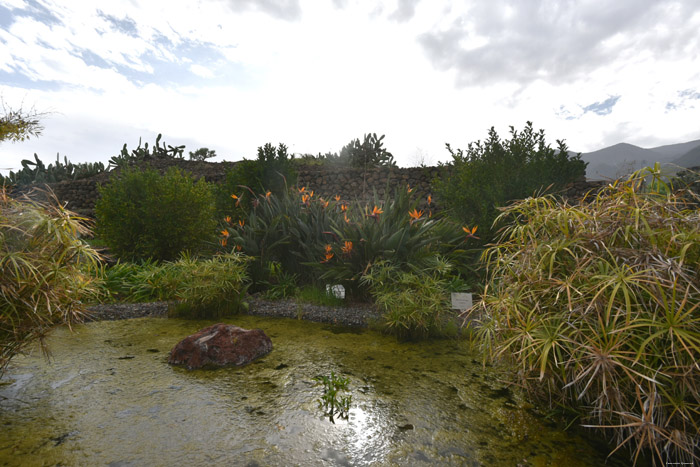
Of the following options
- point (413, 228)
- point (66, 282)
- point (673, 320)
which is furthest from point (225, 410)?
point (413, 228)

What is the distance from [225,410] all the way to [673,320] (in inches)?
78.8

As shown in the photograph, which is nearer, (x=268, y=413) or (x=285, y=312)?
(x=268, y=413)

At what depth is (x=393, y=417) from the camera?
2.00 meters

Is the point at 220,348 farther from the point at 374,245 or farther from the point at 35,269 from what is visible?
the point at 374,245

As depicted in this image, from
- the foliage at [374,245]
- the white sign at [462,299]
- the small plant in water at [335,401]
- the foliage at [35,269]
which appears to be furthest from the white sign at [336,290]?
the foliage at [35,269]

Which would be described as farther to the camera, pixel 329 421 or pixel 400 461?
pixel 329 421

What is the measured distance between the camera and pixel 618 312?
157cm

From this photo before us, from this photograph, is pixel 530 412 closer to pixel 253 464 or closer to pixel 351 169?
pixel 253 464

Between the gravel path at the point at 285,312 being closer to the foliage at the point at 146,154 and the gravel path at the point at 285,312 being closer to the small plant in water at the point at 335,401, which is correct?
the small plant in water at the point at 335,401

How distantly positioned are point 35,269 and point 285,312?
7.66 feet

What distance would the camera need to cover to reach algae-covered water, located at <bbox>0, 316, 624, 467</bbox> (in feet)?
5.53

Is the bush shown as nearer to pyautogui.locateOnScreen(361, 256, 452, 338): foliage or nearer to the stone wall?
pyautogui.locateOnScreen(361, 256, 452, 338): foliage

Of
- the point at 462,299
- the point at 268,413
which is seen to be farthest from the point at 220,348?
the point at 462,299

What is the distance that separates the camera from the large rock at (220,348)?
2684 mm
